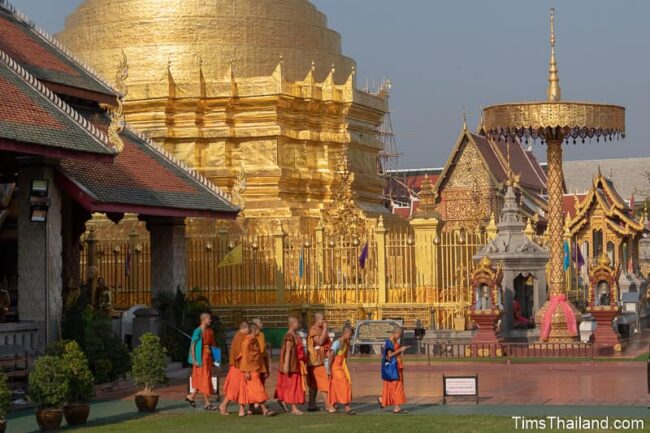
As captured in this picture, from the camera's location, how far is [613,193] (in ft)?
143

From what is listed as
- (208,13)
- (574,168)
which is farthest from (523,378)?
(574,168)

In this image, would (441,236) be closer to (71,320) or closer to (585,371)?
(585,371)

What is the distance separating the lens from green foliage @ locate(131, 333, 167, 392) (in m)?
16.8

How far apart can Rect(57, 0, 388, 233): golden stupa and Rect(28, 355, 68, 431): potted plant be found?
14.1 meters

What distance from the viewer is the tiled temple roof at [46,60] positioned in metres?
22.8

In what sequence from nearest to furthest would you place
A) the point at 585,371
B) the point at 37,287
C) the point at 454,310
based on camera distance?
the point at 37,287, the point at 585,371, the point at 454,310

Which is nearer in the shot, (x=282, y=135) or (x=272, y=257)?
(x=272, y=257)

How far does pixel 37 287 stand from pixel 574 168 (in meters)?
65.1

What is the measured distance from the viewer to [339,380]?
16156mm

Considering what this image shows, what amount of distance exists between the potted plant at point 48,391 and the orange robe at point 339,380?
2966 millimetres

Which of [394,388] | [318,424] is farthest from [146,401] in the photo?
[394,388]

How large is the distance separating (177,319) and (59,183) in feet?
→ 13.9

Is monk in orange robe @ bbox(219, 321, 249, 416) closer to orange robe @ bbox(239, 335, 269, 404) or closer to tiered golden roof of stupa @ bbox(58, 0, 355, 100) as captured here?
orange robe @ bbox(239, 335, 269, 404)

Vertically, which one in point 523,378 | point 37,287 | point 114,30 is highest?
point 114,30
